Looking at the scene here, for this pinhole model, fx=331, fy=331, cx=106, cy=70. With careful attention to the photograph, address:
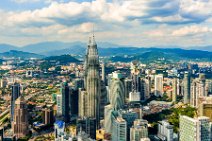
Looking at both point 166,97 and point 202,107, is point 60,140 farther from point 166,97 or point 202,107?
point 166,97

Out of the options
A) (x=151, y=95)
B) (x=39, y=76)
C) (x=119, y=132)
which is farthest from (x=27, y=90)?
(x=119, y=132)

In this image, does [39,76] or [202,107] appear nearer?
[202,107]

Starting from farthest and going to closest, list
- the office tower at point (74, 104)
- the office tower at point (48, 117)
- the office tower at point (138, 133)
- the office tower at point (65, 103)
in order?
the office tower at point (74, 104) → the office tower at point (65, 103) → the office tower at point (48, 117) → the office tower at point (138, 133)

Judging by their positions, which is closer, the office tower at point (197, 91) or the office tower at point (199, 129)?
the office tower at point (199, 129)

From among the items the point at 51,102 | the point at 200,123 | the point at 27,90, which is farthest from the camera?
the point at 27,90

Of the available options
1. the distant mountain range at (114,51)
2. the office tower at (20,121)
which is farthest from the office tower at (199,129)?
the distant mountain range at (114,51)

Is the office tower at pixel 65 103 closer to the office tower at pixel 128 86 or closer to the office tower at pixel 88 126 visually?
the office tower at pixel 88 126
